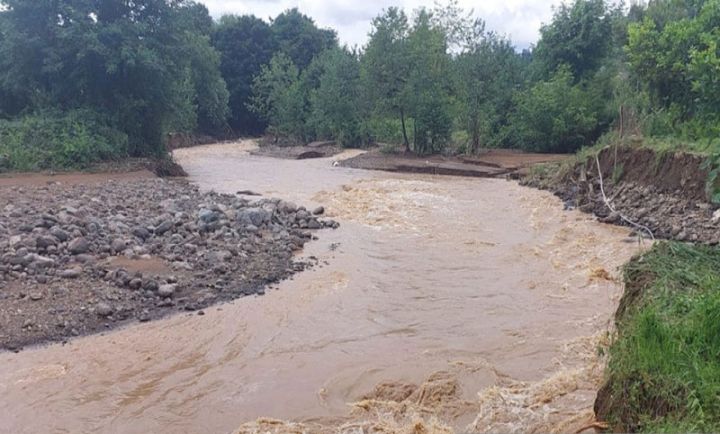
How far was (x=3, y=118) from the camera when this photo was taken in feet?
71.9

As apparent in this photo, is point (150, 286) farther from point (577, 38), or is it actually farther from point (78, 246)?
point (577, 38)

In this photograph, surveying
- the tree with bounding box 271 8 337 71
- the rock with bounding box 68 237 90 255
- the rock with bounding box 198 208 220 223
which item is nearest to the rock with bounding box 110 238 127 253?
the rock with bounding box 68 237 90 255

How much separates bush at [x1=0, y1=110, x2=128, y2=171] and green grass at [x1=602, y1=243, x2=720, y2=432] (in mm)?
18410

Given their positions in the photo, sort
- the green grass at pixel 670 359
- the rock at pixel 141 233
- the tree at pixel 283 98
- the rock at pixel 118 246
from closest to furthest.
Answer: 1. the green grass at pixel 670 359
2. the rock at pixel 118 246
3. the rock at pixel 141 233
4. the tree at pixel 283 98

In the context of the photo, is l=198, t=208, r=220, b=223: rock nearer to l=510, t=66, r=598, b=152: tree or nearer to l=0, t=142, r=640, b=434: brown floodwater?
l=0, t=142, r=640, b=434: brown floodwater

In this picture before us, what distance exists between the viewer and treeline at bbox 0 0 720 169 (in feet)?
51.4

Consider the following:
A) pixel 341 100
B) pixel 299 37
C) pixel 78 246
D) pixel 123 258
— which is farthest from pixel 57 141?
pixel 299 37

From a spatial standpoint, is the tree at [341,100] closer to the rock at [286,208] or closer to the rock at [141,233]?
the rock at [286,208]

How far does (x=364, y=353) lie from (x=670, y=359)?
3.35 metres

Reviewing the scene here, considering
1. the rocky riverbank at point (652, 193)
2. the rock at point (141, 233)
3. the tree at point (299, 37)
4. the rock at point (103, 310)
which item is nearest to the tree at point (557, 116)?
the rocky riverbank at point (652, 193)

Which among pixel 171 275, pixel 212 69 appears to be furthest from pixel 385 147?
pixel 171 275

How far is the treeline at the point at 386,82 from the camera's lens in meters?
15.7

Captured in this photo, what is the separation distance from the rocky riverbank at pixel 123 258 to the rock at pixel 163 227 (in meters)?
0.02

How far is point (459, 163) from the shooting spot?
24422 mm
